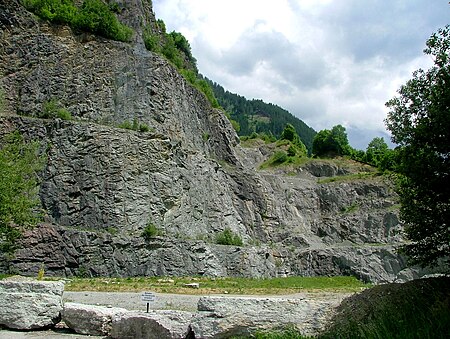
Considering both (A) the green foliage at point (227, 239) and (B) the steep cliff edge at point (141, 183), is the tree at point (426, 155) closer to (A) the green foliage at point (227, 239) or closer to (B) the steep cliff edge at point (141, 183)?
(B) the steep cliff edge at point (141, 183)

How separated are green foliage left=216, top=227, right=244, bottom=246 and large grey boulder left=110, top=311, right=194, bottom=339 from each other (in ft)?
95.1

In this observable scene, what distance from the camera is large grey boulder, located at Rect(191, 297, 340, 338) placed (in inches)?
340

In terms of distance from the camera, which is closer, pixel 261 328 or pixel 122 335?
pixel 261 328

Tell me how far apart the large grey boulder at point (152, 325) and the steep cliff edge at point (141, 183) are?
20125mm

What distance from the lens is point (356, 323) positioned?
7992mm

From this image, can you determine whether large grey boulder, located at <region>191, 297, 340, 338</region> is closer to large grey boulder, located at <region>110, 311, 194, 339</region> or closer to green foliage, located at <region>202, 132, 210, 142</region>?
large grey boulder, located at <region>110, 311, 194, 339</region>

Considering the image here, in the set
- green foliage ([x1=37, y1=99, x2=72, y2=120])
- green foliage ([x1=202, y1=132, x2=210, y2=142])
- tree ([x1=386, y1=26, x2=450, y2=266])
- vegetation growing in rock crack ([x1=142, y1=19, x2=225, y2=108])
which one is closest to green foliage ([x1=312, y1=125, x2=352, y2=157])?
vegetation growing in rock crack ([x1=142, y1=19, x2=225, y2=108])

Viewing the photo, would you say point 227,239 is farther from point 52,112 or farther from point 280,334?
point 280,334

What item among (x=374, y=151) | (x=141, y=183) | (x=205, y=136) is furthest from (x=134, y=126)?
(x=374, y=151)

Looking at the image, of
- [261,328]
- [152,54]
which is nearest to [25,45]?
[152,54]

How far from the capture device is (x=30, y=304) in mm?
11039

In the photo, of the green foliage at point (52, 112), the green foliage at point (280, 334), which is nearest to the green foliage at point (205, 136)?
the green foliage at point (52, 112)

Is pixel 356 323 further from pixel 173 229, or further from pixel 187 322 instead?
pixel 173 229

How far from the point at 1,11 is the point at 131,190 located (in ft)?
71.8
